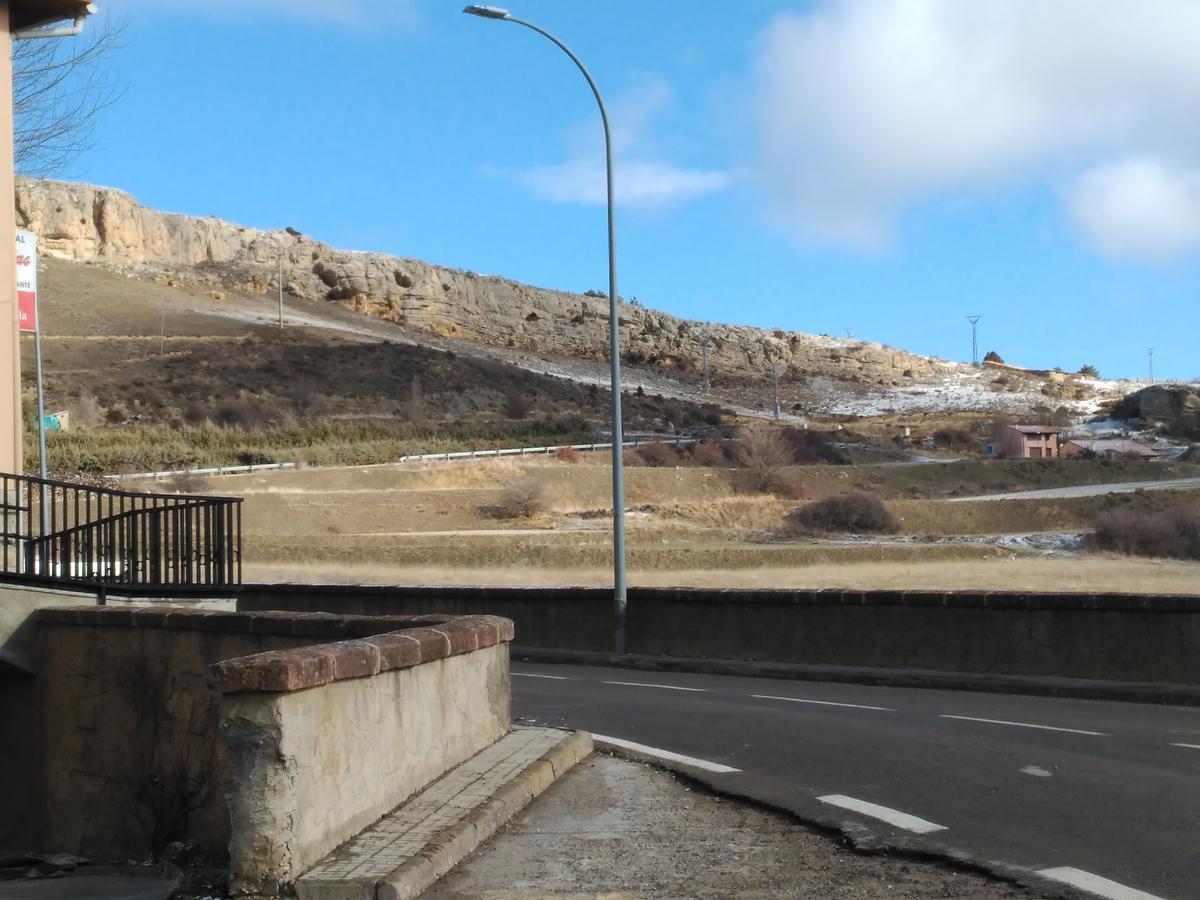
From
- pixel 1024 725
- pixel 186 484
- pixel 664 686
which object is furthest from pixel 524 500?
pixel 1024 725

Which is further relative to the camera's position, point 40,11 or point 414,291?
point 414,291

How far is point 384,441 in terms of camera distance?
2781 inches

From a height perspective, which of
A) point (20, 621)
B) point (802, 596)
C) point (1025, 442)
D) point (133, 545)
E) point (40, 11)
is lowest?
point (802, 596)

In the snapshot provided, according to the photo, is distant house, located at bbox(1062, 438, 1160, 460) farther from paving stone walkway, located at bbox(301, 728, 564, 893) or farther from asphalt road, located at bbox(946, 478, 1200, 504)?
paving stone walkway, located at bbox(301, 728, 564, 893)

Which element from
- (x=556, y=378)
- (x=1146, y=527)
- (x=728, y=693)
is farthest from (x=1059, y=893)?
(x=556, y=378)

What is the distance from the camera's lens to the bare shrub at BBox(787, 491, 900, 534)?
193 feet

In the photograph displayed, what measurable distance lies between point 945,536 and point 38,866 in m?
49.2

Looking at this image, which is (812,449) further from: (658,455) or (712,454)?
(658,455)

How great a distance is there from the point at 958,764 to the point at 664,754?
2.28 meters

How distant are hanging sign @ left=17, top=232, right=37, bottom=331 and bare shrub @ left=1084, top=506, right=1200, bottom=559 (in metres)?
40.3

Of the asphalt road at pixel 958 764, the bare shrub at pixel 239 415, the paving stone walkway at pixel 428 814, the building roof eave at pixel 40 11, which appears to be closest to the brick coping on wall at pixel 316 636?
the paving stone walkway at pixel 428 814

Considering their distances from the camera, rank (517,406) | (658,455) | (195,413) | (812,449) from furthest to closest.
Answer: (517,406) < (812,449) < (195,413) < (658,455)

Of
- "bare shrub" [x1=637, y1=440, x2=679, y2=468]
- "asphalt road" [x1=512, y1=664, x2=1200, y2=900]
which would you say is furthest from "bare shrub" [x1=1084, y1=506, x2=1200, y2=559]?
"asphalt road" [x1=512, y1=664, x2=1200, y2=900]

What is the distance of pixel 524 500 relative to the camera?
58781mm
